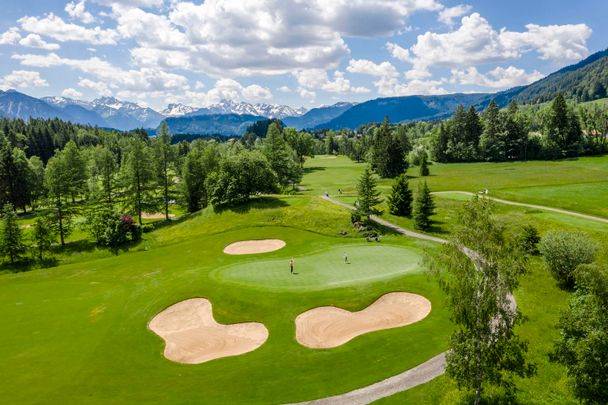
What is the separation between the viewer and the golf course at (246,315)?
2377 cm

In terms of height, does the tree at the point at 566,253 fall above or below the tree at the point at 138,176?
below

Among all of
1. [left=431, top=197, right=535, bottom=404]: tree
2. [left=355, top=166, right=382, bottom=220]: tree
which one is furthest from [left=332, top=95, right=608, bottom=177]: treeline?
[left=431, top=197, right=535, bottom=404]: tree

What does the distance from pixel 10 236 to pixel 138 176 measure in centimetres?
2345

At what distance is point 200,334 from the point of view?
3092 cm

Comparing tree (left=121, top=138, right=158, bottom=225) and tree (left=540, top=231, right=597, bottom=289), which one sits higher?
tree (left=121, top=138, right=158, bottom=225)

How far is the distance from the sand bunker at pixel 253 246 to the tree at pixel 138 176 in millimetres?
26027

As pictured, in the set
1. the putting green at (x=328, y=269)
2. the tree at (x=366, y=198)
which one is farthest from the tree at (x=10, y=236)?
the tree at (x=366, y=198)

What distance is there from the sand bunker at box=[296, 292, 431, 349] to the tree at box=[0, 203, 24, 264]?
165 ft

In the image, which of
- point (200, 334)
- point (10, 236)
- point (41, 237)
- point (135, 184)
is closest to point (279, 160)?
point (135, 184)

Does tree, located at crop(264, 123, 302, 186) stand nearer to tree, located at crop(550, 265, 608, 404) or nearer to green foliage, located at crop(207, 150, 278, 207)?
green foliage, located at crop(207, 150, 278, 207)

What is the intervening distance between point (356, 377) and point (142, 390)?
558 inches

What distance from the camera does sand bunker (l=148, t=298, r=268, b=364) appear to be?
2820cm

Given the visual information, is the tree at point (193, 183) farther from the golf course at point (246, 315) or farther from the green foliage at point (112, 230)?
the golf course at point (246, 315)

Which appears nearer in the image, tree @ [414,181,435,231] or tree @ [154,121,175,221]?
tree @ [414,181,435,231]
